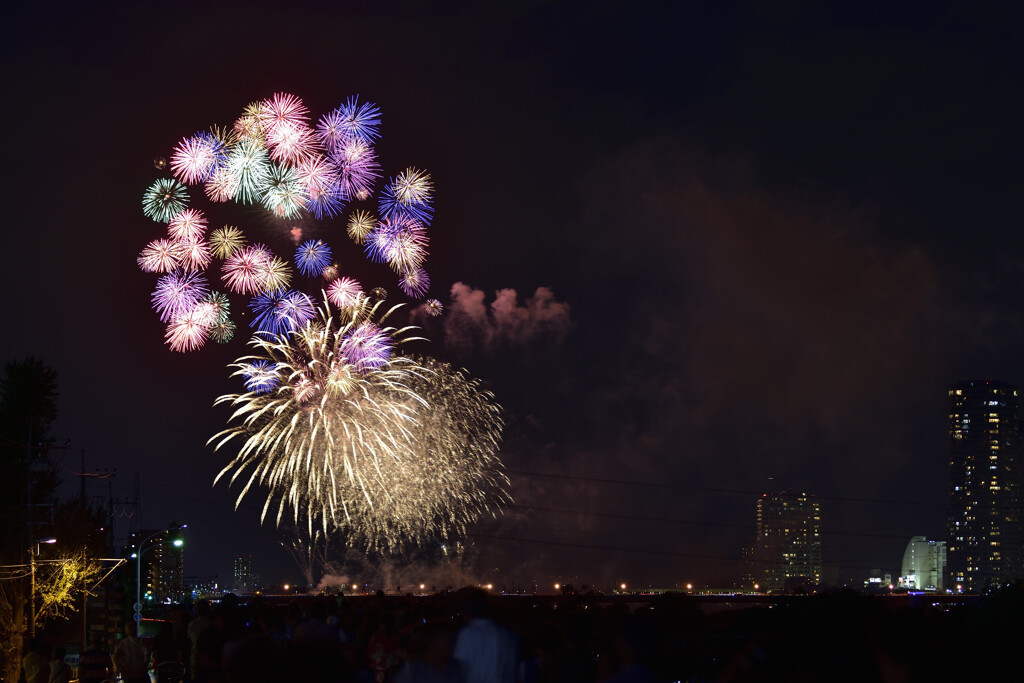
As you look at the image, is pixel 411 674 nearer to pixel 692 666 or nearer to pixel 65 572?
pixel 692 666

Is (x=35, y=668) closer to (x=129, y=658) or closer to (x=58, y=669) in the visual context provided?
(x=58, y=669)

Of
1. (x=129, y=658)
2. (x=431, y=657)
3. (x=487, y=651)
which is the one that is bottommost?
(x=129, y=658)

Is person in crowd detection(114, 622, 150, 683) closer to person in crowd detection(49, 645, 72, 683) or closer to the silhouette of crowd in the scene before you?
the silhouette of crowd

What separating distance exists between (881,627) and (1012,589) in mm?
51821

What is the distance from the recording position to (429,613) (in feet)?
53.7

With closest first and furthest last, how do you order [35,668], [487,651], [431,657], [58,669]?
[431,657], [487,651], [35,668], [58,669]

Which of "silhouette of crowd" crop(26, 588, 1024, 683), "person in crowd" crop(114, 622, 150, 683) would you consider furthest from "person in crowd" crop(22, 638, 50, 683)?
"person in crowd" crop(114, 622, 150, 683)

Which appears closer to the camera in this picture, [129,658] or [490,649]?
[490,649]

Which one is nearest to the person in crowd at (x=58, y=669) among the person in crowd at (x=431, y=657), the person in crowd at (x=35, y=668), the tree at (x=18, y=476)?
the person in crowd at (x=35, y=668)

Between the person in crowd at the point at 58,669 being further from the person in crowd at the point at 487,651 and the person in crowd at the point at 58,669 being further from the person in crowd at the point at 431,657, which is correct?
the person in crowd at the point at 431,657

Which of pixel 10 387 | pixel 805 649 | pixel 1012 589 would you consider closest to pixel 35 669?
pixel 805 649

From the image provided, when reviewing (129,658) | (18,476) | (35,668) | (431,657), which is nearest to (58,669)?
(35,668)

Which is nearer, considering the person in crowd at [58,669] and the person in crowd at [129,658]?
the person in crowd at [129,658]

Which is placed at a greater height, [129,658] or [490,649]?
[490,649]
